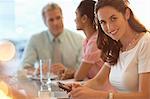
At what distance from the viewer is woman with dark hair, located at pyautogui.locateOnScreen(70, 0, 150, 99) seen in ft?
5.34

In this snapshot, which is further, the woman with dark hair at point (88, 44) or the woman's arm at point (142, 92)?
the woman with dark hair at point (88, 44)

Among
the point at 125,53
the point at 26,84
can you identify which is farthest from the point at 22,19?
the point at 125,53

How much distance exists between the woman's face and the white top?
124 mm

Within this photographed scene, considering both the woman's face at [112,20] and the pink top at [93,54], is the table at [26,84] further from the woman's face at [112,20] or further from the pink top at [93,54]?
the woman's face at [112,20]

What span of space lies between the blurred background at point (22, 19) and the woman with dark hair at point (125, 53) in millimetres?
2172

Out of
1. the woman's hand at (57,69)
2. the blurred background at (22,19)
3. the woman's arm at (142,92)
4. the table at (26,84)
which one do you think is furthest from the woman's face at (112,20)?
the blurred background at (22,19)

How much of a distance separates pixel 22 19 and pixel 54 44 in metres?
0.95

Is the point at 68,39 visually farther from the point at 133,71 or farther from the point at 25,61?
the point at 133,71

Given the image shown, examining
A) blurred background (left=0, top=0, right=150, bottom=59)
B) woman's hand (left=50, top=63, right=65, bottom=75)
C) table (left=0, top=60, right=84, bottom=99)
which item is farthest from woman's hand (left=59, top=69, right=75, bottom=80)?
blurred background (left=0, top=0, right=150, bottom=59)

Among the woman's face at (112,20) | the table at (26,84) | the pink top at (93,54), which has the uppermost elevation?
the woman's face at (112,20)

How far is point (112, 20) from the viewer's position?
168 centimetres

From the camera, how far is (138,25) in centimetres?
177

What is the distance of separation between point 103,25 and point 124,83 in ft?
1.06

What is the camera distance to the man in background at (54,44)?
124 inches
